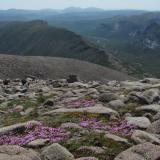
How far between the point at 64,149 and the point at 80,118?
5495 millimetres

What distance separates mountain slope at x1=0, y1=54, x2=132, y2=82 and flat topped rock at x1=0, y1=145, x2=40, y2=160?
244 ft

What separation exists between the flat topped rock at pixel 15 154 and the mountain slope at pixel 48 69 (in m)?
74.3

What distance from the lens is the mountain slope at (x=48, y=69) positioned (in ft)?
323

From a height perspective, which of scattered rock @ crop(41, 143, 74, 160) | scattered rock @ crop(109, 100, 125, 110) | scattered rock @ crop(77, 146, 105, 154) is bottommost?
scattered rock @ crop(109, 100, 125, 110)

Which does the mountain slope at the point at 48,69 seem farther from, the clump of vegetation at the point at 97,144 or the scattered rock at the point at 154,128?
the clump of vegetation at the point at 97,144

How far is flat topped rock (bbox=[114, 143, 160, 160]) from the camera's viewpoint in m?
13.3

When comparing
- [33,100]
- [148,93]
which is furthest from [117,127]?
[33,100]

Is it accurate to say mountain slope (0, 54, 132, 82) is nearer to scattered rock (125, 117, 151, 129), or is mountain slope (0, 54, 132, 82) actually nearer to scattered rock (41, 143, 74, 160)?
scattered rock (125, 117, 151, 129)

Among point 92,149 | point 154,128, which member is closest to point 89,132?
point 92,149

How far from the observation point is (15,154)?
545 inches

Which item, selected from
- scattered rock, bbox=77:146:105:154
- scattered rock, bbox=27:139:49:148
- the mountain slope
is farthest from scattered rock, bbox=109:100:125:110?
the mountain slope

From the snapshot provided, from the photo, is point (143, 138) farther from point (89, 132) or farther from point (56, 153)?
point (56, 153)

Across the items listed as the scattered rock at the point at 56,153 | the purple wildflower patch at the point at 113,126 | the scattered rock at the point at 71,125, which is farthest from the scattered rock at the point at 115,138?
the scattered rock at the point at 56,153

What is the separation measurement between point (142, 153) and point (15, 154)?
3.89m
